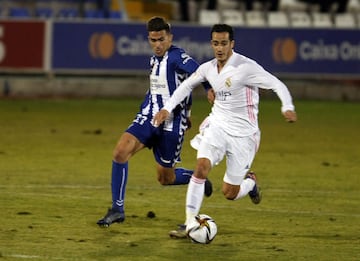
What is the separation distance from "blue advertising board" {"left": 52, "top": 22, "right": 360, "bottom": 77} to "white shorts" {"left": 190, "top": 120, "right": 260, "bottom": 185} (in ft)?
53.6

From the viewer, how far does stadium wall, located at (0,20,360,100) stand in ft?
85.7

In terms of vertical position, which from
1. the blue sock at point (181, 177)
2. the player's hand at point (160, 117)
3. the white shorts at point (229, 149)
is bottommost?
the blue sock at point (181, 177)

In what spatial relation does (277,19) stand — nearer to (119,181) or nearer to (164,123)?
(164,123)

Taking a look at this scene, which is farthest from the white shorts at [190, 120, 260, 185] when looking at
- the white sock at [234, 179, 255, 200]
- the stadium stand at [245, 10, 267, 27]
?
the stadium stand at [245, 10, 267, 27]

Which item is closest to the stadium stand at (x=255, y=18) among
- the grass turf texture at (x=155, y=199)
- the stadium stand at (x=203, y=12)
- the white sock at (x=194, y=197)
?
the stadium stand at (x=203, y=12)

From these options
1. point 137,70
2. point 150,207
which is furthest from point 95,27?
point 150,207

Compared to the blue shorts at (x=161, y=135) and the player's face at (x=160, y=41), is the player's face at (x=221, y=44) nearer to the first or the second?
the player's face at (x=160, y=41)

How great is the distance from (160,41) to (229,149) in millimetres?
1412

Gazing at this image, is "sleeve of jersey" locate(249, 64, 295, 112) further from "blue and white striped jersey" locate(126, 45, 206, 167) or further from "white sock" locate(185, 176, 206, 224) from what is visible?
"white sock" locate(185, 176, 206, 224)

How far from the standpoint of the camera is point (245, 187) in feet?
36.0

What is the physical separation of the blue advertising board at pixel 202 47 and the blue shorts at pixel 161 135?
1542 cm

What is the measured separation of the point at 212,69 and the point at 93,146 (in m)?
8.25

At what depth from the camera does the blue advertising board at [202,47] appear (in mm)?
26594

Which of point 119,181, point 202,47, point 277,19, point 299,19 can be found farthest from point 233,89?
point 299,19
